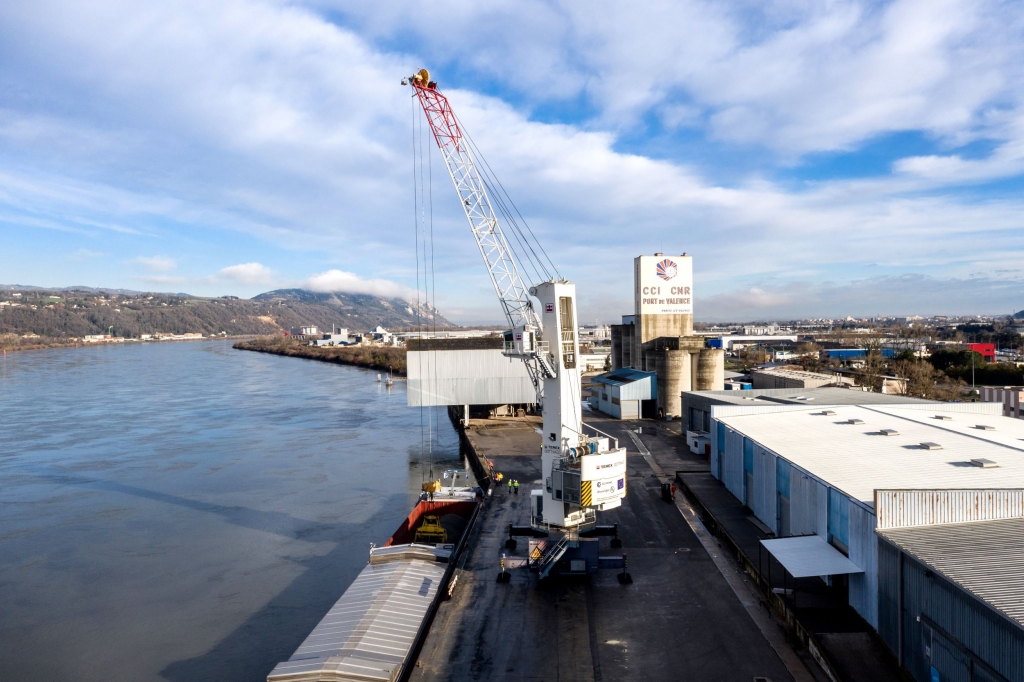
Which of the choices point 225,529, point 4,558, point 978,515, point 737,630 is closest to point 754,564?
point 737,630

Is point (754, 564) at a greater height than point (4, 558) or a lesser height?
greater

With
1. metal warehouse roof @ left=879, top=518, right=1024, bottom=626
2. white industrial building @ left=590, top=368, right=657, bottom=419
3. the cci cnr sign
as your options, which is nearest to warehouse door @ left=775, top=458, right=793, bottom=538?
metal warehouse roof @ left=879, top=518, right=1024, bottom=626

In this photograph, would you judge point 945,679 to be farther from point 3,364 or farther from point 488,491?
point 3,364

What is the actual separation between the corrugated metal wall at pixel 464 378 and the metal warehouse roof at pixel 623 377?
6120 mm

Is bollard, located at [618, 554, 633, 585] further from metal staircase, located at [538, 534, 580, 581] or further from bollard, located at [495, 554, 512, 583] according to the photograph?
bollard, located at [495, 554, 512, 583]

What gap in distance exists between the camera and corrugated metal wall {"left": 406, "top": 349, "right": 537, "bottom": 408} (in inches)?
1460

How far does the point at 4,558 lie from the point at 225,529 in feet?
20.5

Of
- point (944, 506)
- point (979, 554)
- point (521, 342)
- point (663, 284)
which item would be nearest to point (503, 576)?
point (521, 342)

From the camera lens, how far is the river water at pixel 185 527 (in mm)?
14438

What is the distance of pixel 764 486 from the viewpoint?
17938mm

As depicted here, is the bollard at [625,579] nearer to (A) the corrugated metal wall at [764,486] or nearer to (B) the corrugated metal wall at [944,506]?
(A) the corrugated metal wall at [764,486]

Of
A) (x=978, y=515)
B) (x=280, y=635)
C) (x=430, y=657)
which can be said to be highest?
(x=978, y=515)

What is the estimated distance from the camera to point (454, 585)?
1448 cm

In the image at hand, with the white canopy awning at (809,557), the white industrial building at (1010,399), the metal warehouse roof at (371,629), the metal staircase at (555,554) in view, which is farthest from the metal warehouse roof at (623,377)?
the metal warehouse roof at (371,629)
